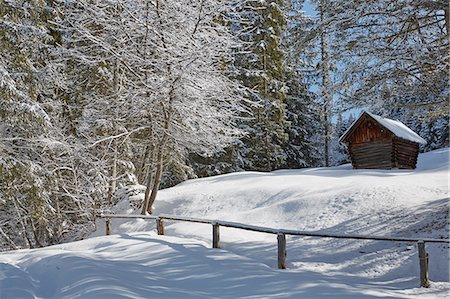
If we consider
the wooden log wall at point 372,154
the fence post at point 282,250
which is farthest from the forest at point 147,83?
the wooden log wall at point 372,154

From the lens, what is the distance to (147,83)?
1443 centimetres

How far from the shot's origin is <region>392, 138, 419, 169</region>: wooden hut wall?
2173cm

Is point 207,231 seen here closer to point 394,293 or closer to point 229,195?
point 229,195

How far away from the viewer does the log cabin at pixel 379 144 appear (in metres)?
21.7

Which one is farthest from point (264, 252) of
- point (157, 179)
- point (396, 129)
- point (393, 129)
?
point (396, 129)

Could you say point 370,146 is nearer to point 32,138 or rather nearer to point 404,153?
point 404,153

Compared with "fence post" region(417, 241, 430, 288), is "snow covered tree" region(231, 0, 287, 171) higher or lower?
higher

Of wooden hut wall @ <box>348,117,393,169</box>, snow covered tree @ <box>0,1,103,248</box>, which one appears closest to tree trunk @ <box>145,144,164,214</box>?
snow covered tree @ <box>0,1,103,248</box>

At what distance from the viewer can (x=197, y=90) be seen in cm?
1434

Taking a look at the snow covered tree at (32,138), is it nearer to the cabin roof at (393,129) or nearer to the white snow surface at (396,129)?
the cabin roof at (393,129)

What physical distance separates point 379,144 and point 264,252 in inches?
561

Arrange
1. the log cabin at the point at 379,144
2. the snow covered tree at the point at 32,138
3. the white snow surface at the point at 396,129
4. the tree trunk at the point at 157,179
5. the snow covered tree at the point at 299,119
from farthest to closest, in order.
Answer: the snow covered tree at the point at 299,119, the log cabin at the point at 379,144, the white snow surface at the point at 396,129, the tree trunk at the point at 157,179, the snow covered tree at the point at 32,138

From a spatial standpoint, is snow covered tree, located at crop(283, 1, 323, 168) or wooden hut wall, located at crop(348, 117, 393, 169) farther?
snow covered tree, located at crop(283, 1, 323, 168)

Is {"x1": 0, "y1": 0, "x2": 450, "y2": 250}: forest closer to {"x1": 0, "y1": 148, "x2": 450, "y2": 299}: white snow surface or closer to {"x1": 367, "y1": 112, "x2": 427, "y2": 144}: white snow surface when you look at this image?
{"x1": 0, "y1": 148, "x2": 450, "y2": 299}: white snow surface
